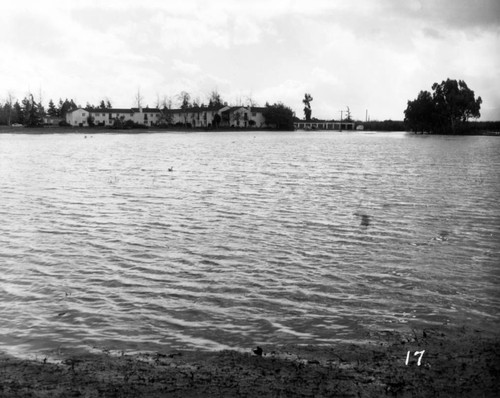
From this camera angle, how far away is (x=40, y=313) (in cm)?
958

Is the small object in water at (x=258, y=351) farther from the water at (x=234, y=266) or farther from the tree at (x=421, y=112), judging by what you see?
the tree at (x=421, y=112)

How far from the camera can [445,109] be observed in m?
137

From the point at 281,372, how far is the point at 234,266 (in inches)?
231

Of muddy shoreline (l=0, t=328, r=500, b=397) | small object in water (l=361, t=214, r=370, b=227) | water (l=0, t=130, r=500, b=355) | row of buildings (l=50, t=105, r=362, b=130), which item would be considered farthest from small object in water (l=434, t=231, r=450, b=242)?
row of buildings (l=50, t=105, r=362, b=130)

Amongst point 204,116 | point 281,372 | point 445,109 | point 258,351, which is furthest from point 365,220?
point 204,116

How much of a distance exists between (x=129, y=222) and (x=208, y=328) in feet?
31.9

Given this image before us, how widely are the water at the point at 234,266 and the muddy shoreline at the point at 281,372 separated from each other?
585 mm

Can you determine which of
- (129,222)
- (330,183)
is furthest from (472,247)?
(330,183)

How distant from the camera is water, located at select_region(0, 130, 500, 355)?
9023 millimetres

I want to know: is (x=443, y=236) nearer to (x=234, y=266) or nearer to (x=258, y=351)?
(x=234, y=266)

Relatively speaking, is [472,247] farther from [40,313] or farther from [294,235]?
[40,313]

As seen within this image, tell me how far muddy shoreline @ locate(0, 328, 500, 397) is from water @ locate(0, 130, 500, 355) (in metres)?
0.58

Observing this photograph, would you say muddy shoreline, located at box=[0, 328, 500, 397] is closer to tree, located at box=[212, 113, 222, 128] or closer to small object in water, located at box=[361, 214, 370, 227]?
small object in water, located at box=[361, 214, 370, 227]

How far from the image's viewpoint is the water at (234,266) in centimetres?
902
